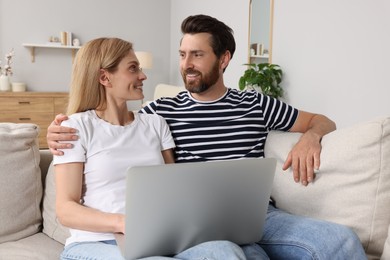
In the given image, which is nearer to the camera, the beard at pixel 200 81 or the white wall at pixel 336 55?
the beard at pixel 200 81

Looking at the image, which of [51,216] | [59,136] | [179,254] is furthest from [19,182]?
[179,254]

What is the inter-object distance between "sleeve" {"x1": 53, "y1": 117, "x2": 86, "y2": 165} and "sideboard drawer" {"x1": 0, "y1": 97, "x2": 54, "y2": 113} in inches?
163

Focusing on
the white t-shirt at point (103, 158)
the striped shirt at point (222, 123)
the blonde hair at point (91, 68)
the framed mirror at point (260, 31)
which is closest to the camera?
the white t-shirt at point (103, 158)

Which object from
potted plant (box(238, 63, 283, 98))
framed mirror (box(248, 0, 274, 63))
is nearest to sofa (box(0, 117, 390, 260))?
potted plant (box(238, 63, 283, 98))

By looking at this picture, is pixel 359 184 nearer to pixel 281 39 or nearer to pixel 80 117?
pixel 80 117

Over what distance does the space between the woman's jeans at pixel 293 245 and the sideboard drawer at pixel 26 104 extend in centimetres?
424

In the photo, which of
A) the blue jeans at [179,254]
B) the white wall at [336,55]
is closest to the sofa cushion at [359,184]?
the blue jeans at [179,254]

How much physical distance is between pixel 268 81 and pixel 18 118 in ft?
10.0

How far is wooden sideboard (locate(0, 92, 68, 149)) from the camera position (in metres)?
5.05

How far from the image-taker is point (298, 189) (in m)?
1.44

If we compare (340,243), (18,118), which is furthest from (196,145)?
(18,118)

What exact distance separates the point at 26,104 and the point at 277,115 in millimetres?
4164

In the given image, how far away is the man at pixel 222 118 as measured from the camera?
1431 millimetres

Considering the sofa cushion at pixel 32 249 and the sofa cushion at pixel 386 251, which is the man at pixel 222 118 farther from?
the sofa cushion at pixel 32 249
